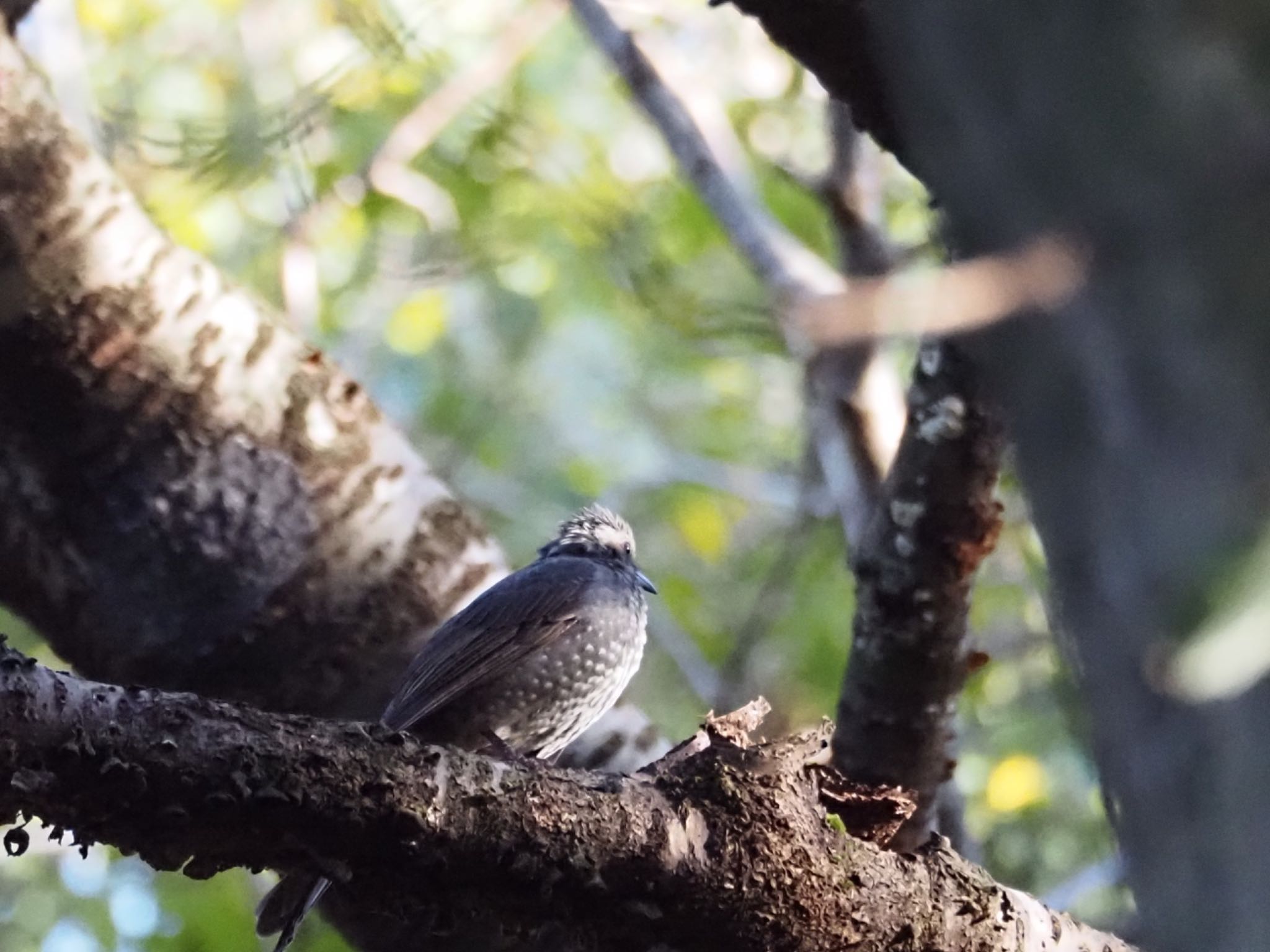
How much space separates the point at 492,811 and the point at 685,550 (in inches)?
244

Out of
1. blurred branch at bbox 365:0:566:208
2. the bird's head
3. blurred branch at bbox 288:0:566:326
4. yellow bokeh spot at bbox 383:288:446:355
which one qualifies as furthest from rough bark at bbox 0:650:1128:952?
yellow bokeh spot at bbox 383:288:446:355

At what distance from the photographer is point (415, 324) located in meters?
7.83

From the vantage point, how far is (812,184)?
427 cm

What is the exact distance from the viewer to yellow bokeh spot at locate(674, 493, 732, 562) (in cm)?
779

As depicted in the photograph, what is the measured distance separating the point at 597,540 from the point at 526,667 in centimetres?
132

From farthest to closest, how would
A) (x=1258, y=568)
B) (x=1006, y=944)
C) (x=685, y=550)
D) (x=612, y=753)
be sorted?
(x=685, y=550) < (x=612, y=753) < (x=1006, y=944) < (x=1258, y=568)

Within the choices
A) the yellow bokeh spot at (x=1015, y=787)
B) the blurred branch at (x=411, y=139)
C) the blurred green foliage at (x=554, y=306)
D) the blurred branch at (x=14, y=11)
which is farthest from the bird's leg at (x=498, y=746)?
the yellow bokeh spot at (x=1015, y=787)

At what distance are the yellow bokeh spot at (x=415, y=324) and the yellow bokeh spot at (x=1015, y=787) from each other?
3.69 metres

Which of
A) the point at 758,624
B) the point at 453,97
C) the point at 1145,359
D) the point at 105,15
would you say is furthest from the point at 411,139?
the point at 1145,359

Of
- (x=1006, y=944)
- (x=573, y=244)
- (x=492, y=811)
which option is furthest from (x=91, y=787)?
(x=573, y=244)

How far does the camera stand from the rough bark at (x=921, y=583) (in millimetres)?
3295

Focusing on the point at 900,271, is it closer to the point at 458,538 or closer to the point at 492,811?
the point at 458,538

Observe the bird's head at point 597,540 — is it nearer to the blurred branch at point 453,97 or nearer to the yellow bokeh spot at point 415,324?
the blurred branch at point 453,97

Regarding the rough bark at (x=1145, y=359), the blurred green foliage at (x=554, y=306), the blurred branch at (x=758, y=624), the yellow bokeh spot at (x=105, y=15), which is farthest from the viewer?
the yellow bokeh spot at (x=105, y=15)
